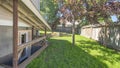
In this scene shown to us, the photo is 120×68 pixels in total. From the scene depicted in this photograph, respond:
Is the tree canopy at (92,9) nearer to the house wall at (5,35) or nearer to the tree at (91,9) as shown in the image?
the tree at (91,9)

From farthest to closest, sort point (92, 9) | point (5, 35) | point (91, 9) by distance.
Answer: point (91, 9) → point (92, 9) → point (5, 35)

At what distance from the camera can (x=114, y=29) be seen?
40.2ft

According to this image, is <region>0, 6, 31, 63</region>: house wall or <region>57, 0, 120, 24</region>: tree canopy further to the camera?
<region>57, 0, 120, 24</region>: tree canopy

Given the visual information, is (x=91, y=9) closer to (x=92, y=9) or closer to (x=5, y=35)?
(x=92, y=9)

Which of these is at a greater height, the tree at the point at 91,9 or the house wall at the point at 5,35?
the tree at the point at 91,9

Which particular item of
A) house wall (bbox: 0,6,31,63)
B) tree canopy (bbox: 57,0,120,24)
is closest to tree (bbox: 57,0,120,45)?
tree canopy (bbox: 57,0,120,24)

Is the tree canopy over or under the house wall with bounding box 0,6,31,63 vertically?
over

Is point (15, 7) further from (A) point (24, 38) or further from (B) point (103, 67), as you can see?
(B) point (103, 67)

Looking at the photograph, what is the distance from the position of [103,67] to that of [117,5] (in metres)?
6.19

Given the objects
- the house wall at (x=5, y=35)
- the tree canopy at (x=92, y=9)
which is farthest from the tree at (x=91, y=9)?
the house wall at (x=5, y=35)

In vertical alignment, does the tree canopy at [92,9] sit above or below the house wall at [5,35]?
above

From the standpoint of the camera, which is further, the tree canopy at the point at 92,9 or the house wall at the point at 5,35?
the tree canopy at the point at 92,9

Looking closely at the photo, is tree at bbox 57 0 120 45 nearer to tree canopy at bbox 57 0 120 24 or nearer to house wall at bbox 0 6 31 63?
tree canopy at bbox 57 0 120 24

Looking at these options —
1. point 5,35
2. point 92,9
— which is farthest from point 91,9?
point 5,35
